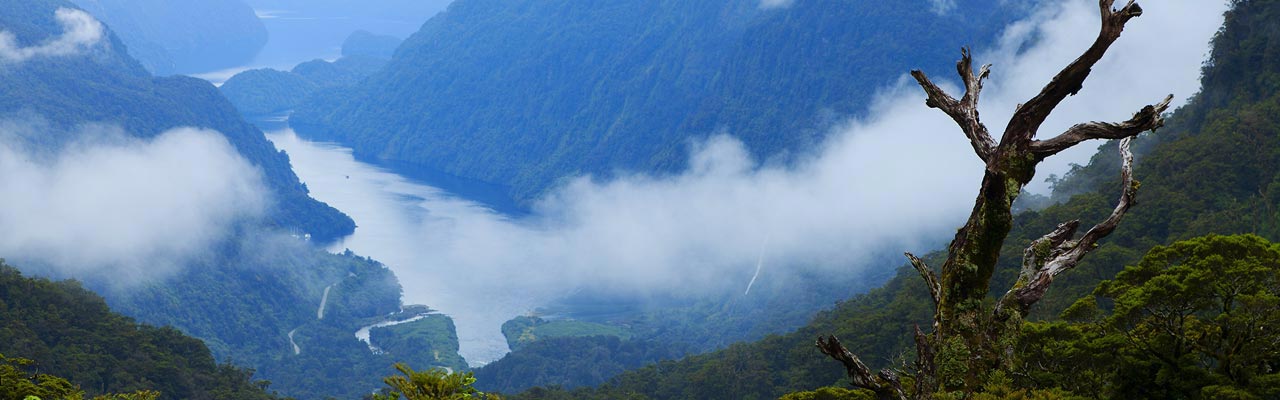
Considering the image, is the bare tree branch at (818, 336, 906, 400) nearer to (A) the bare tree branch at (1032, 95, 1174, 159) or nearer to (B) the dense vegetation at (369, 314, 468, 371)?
(A) the bare tree branch at (1032, 95, 1174, 159)

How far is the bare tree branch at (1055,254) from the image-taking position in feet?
22.1

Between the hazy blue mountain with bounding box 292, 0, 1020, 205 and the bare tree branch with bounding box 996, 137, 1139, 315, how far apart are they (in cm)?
10299

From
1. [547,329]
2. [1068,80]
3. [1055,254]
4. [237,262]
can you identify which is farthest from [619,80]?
[1068,80]

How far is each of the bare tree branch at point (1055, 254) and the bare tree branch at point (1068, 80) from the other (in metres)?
0.66

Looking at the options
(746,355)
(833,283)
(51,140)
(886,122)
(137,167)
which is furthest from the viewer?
(886,122)

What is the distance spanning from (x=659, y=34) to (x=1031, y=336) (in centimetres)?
13233

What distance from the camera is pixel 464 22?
170750 mm

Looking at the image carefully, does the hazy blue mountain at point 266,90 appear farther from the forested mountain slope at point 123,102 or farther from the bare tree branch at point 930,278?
the bare tree branch at point 930,278

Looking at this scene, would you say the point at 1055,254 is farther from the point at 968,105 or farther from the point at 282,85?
the point at 282,85

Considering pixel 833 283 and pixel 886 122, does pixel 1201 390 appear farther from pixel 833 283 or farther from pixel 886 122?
pixel 886 122

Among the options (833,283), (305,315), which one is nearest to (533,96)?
(305,315)

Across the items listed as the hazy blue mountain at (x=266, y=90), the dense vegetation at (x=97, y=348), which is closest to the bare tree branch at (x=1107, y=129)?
the dense vegetation at (x=97, y=348)

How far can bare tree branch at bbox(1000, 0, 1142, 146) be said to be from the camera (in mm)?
6113

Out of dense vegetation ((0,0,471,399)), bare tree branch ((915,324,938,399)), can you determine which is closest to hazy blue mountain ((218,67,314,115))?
dense vegetation ((0,0,471,399))
